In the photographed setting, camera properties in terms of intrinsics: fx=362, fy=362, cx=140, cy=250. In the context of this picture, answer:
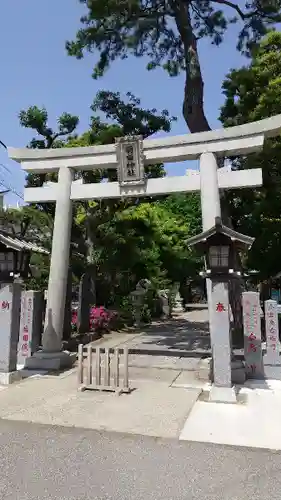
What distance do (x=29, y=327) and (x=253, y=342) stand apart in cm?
546

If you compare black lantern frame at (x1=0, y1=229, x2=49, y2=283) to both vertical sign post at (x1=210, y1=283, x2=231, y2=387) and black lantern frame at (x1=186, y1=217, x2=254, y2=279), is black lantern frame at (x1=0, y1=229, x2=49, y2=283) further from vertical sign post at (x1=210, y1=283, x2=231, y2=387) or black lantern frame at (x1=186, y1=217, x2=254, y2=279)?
vertical sign post at (x1=210, y1=283, x2=231, y2=387)

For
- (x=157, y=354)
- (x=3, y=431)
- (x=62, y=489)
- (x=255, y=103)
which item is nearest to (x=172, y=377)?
(x=157, y=354)

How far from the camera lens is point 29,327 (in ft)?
30.3

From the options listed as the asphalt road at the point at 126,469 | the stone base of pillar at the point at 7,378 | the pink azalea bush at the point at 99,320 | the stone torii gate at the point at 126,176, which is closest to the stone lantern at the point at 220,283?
the stone torii gate at the point at 126,176

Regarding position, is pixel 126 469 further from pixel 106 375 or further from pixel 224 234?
pixel 224 234

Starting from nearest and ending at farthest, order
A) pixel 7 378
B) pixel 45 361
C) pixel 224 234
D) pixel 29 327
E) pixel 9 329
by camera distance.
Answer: pixel 224 234
pixel 7 378
pixel 9 329
pixel 45 361
pixel 29 327

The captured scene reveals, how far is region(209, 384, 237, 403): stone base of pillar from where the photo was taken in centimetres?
623

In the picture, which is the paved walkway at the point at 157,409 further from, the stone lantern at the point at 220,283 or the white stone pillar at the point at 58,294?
the white stone pillar at the point at 58,294

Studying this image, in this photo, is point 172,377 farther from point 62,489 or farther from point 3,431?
point 62,489

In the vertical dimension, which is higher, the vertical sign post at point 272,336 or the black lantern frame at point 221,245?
the black lantern frame at point 221,245

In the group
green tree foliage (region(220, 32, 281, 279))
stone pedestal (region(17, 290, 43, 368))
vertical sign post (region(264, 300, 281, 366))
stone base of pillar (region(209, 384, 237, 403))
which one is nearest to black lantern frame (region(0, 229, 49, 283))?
stone pedestal (region(17, 290, 43, 368))

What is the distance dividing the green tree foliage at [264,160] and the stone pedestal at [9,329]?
30.2 ft

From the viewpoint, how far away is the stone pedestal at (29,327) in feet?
29.9

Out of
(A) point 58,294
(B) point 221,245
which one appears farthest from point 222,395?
(A) point 58,294
